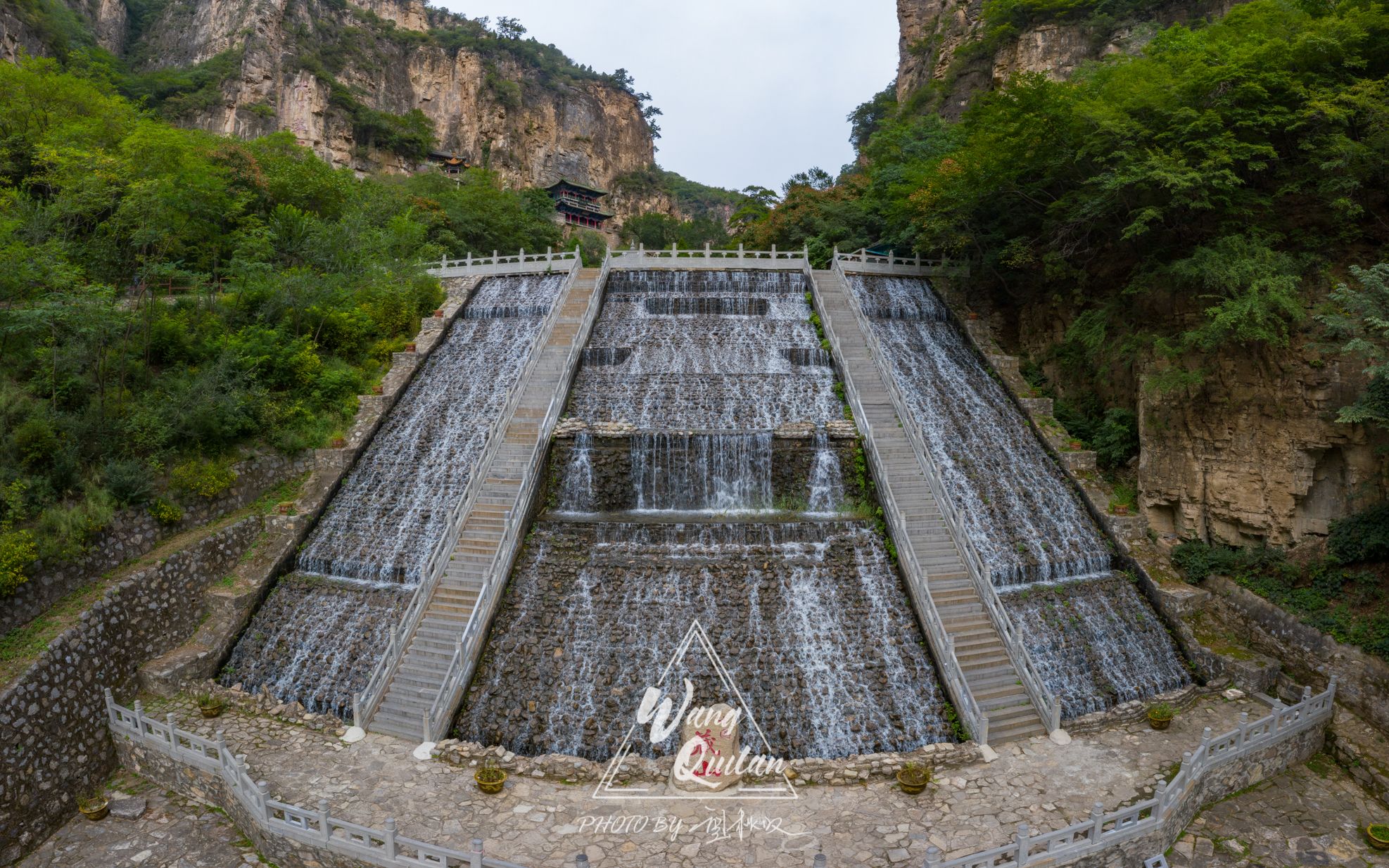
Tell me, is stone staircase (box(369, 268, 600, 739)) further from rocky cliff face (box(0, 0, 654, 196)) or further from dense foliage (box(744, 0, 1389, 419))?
rocky cliff face (box(0, 0, 654, 196))

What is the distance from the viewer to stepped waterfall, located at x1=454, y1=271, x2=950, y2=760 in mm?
11531

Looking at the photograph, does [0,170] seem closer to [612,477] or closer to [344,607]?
[344,607]

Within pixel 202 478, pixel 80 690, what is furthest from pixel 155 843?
pixel 202 478

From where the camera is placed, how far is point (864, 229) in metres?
30.6

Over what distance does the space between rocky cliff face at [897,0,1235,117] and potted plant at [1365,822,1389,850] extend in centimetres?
2484

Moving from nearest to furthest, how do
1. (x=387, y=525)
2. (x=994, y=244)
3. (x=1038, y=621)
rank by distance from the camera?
(x=1038, y=621) < (x=387, y=525) < (x=994, y=244)

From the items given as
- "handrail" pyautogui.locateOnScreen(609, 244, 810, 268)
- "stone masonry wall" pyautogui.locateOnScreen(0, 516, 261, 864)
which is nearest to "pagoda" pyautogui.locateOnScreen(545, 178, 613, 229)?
"handrail" pyautogui.locateOnScreen(609, 244, 810, 268)

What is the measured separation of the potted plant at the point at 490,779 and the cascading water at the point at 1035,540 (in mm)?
10107

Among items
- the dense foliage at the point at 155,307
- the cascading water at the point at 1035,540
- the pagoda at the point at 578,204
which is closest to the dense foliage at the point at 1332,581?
the cascading water at the point at 1035,540

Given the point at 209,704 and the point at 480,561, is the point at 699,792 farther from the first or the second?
the point at 209,704

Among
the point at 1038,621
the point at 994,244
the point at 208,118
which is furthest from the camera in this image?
the point at 208,118

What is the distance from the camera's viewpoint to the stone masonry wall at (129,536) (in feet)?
38.3

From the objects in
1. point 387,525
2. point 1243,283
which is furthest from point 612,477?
point 1243,283

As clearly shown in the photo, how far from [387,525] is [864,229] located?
2445 centimetres
